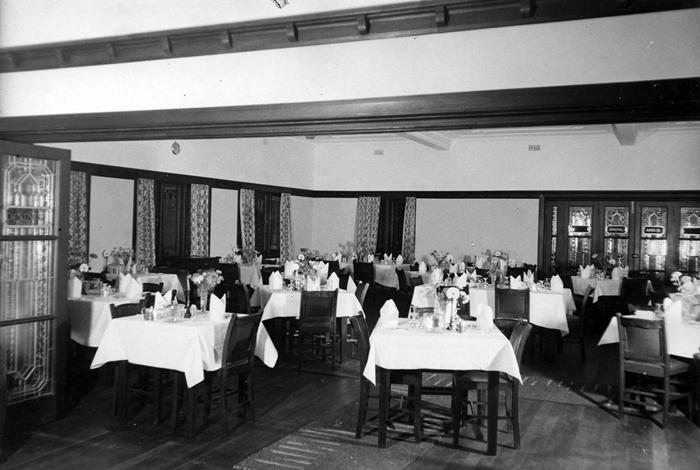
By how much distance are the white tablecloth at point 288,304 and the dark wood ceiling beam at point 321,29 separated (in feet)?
12.1

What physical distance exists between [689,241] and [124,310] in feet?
39.7

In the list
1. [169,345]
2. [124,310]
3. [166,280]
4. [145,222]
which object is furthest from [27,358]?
[145,222]

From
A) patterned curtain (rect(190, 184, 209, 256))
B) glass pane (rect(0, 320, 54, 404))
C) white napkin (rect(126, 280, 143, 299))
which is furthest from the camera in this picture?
patterned curtain (rect(190, 184, 209, 256))

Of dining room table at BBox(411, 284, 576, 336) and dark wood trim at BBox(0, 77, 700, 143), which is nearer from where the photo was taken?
dark wood trim at BBox(0, 77, 700, 143)

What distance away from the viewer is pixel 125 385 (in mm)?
5266

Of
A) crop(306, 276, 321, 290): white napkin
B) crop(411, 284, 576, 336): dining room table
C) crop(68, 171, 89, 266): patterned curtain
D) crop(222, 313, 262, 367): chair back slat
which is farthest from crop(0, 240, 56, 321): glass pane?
crop(68, 171, 89, 266): patterned curtain

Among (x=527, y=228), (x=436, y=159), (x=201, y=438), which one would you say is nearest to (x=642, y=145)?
(x=527, y=228)

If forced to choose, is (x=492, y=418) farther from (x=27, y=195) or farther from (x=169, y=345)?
(x=27, y=195)

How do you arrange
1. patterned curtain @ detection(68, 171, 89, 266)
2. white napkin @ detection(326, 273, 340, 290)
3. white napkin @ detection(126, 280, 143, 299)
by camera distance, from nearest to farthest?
white napkin @ detection(126, 280, 143, 299)
white napkin @ detection(326, 273, 340, 290)
patterned curtain @ detection(68, 171, 89, 266)

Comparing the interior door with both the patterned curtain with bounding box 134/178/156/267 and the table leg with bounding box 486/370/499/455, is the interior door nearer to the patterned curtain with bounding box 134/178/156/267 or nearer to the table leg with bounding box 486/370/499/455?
the table leg with bounding box 486/370/499/455

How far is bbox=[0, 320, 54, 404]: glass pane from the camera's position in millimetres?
5090

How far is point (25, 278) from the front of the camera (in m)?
5.19

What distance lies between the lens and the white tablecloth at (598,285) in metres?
10.9

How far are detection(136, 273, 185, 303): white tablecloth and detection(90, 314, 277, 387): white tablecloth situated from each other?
401cm
